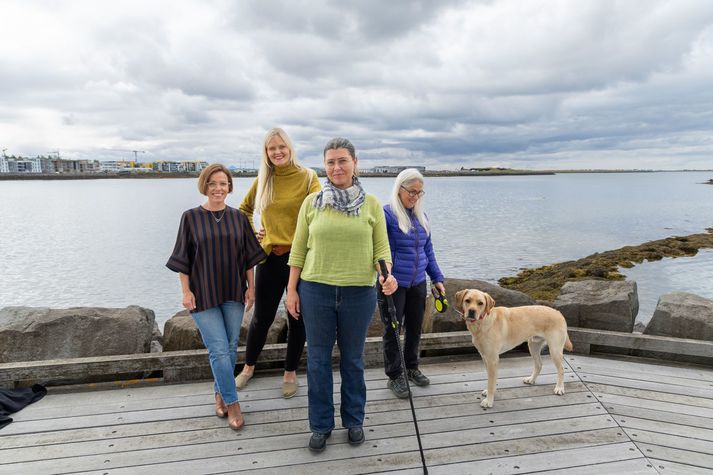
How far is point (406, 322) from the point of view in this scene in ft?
14.6

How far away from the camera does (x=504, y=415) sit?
391 centimetres

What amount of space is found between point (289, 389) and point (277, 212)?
169 centimetres

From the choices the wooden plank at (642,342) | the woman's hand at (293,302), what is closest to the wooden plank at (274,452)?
the woman's hand at (293,302)

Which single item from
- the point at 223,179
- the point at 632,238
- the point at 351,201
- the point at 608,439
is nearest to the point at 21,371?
the point at 223,179

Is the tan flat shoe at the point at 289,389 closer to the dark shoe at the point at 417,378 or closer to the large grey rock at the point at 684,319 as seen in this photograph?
the dark shoe at the point at 417,378

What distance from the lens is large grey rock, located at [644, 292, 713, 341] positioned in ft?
16.7

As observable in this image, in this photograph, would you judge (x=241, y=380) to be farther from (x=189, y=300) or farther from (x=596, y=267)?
(x=596, y=267)

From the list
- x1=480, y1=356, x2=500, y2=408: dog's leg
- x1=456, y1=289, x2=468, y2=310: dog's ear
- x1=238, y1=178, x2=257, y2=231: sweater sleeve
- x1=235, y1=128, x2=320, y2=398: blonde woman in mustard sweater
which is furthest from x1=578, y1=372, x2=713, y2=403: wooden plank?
x1=238, y1=178, x2=257, y2=231: sweater sleeve

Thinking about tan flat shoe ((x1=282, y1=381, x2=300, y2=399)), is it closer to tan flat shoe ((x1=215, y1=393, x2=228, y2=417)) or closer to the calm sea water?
tan flat shoe ((x1=215, y1=393, x2=228, y2=417))

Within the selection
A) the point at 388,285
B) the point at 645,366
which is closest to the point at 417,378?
the point at 388,285

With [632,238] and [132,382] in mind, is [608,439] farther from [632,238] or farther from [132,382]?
[632,238]

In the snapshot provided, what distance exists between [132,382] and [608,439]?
4370 mm

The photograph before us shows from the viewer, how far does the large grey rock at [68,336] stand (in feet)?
16.7

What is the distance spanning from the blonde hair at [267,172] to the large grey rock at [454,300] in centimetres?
240
